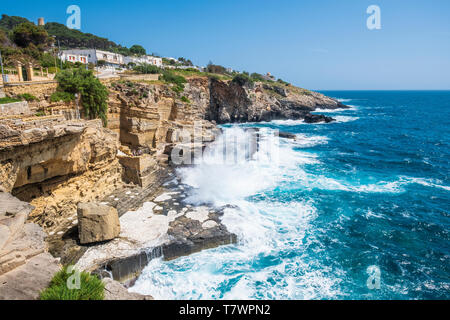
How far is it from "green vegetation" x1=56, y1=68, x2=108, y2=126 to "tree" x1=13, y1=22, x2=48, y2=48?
23674mm

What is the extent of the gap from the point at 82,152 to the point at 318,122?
179ft

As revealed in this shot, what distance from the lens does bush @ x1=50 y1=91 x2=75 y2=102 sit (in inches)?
748

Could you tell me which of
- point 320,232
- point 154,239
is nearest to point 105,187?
point 154,239

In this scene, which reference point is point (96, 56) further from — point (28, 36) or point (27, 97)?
point (27, 97)

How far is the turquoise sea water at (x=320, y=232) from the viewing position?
11.7m

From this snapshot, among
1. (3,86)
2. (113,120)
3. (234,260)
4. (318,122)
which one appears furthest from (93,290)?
(318,122)

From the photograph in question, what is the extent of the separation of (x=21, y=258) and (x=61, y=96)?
1552cm

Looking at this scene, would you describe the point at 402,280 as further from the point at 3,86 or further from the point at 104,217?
the point at 3,86

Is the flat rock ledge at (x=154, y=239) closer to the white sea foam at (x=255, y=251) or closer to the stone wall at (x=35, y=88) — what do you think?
the white sea foam at (x=255, y=251)

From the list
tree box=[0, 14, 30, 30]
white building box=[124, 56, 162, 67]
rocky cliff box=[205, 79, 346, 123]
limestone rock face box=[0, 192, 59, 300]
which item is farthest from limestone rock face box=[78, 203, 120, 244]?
tree box=[0, 14, 30, 30]

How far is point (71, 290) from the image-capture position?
634 centimetres

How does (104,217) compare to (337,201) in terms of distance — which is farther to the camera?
(337,201)

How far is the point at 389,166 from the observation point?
93.8 ft

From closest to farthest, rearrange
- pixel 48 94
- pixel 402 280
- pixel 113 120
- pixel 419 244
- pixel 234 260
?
pixel 402 280
pixel 234 260
pixel 419 244
pixel 48 94
pixel 113 120
